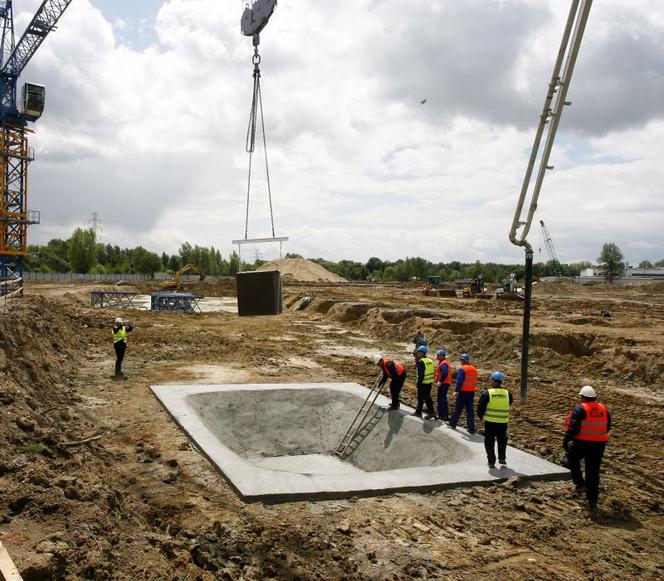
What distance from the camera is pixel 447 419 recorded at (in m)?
11.6

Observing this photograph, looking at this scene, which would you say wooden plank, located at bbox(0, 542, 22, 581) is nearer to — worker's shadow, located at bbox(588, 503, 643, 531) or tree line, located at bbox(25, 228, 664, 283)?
worker's shadow, located at bbox(588, 503, 643, 531)

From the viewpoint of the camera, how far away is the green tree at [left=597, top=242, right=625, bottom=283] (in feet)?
313

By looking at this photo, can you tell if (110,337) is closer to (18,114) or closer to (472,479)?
(472,479)

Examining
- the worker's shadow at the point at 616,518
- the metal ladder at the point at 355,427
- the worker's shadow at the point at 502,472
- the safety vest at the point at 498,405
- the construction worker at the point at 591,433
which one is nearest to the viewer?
the worker's shadow at the point at 616,518

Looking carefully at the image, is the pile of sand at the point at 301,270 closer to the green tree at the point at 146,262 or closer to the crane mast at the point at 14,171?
the green tree at the point at 146,262

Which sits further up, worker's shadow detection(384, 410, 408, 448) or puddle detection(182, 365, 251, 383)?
puddle detection(182, 365, 251, 383)

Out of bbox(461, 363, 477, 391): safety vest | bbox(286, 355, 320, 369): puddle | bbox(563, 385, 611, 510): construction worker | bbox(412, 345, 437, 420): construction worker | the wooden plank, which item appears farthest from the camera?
bbox(286, 355, 320, 369): puddle

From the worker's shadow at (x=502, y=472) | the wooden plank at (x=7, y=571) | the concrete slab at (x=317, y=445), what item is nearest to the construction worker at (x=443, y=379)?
the concrete slab at (x=317, y=445)

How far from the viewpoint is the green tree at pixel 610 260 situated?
3757 inches

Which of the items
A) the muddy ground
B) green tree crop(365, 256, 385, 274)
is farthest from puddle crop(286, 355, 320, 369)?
green tree crop(365, 256, 385, 274)

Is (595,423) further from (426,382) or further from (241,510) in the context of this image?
(241,510)

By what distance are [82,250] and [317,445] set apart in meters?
76.2

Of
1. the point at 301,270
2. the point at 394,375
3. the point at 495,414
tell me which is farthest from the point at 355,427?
the point at 301,270

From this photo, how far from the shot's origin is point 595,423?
7547 millimetres
